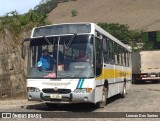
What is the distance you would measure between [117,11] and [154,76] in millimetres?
87993

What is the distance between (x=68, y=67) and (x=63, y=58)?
36cm

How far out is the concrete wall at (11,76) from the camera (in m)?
19.2

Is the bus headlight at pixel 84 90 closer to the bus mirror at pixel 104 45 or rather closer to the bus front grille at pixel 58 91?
the bus front grille at pixel 58 91

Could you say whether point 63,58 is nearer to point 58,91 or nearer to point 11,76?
point 58,91

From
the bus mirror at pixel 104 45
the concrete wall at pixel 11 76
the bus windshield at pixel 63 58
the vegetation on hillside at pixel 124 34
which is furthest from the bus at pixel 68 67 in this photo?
the vegetation on hillside at pixel 124 34

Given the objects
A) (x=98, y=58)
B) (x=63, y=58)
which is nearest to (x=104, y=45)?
(x=98, y=58)

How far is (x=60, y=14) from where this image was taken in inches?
5423

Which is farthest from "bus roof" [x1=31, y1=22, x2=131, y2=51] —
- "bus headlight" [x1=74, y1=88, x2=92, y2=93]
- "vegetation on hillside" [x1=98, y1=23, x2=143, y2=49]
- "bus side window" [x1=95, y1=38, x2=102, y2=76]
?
"vegetation on hillside" [x1=98, y1=23, x2=143, y2=49]

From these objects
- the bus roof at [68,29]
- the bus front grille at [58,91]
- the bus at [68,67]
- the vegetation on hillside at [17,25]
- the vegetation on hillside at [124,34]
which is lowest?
the bus front grille at [58,91]

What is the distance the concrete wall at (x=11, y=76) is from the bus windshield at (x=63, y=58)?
5898 millimetres

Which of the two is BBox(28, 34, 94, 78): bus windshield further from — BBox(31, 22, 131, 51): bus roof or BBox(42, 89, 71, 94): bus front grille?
BBox(42, 89, 71, 94): bus front grille

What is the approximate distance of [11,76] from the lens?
1959 cm

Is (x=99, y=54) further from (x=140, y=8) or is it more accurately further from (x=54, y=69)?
(x=140, y=8)

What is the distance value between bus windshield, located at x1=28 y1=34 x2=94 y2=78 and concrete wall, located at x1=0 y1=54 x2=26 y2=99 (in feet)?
19.4
